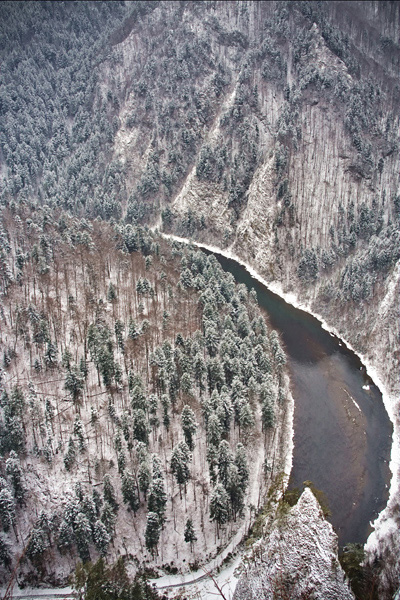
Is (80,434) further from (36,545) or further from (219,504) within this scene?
(219,504)

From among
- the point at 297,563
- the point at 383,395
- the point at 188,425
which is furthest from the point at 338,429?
the point at 297,563

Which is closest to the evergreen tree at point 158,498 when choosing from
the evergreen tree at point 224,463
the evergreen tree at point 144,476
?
the evergreen tree at point 144,476

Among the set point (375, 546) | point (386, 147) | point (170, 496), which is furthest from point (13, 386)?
point (386, 147)

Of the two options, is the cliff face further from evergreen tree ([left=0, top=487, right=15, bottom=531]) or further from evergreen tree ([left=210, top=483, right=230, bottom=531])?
evergreen tree ([left=0, top=487, right=15, bottom=531])

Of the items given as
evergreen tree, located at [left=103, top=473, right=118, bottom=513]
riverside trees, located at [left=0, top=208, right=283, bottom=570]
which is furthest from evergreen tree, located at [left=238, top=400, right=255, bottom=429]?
evergreen tree, located at [left=103, top=473, right=118, bottom=513]

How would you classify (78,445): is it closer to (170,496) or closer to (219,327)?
(170,496)

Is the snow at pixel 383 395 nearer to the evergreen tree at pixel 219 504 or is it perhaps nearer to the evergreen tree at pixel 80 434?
the evergreen tree at pixel 219 504
